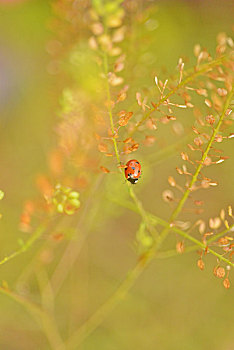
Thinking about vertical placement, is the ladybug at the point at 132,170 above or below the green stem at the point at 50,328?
above

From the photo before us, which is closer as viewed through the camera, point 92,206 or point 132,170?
point 132,170

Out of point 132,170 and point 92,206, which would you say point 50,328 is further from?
point 132,170

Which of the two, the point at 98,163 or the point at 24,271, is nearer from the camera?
the point at 98,163

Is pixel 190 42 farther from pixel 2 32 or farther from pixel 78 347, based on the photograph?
pixel 78 347

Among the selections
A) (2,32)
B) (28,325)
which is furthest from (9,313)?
(2,32)

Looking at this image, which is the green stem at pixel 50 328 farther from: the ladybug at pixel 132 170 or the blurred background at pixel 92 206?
the ladybug at pixel 132 170

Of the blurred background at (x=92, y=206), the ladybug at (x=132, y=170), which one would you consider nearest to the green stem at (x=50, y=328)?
the blurred background at (x=92, y=206)

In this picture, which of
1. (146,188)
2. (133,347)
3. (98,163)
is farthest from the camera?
(146,188)

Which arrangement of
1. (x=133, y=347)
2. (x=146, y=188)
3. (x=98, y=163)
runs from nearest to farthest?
(x=98, y=163)
(x=133, y=347)
(x=146, y=188)

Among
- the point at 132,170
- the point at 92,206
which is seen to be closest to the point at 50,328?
the point at 92,206
